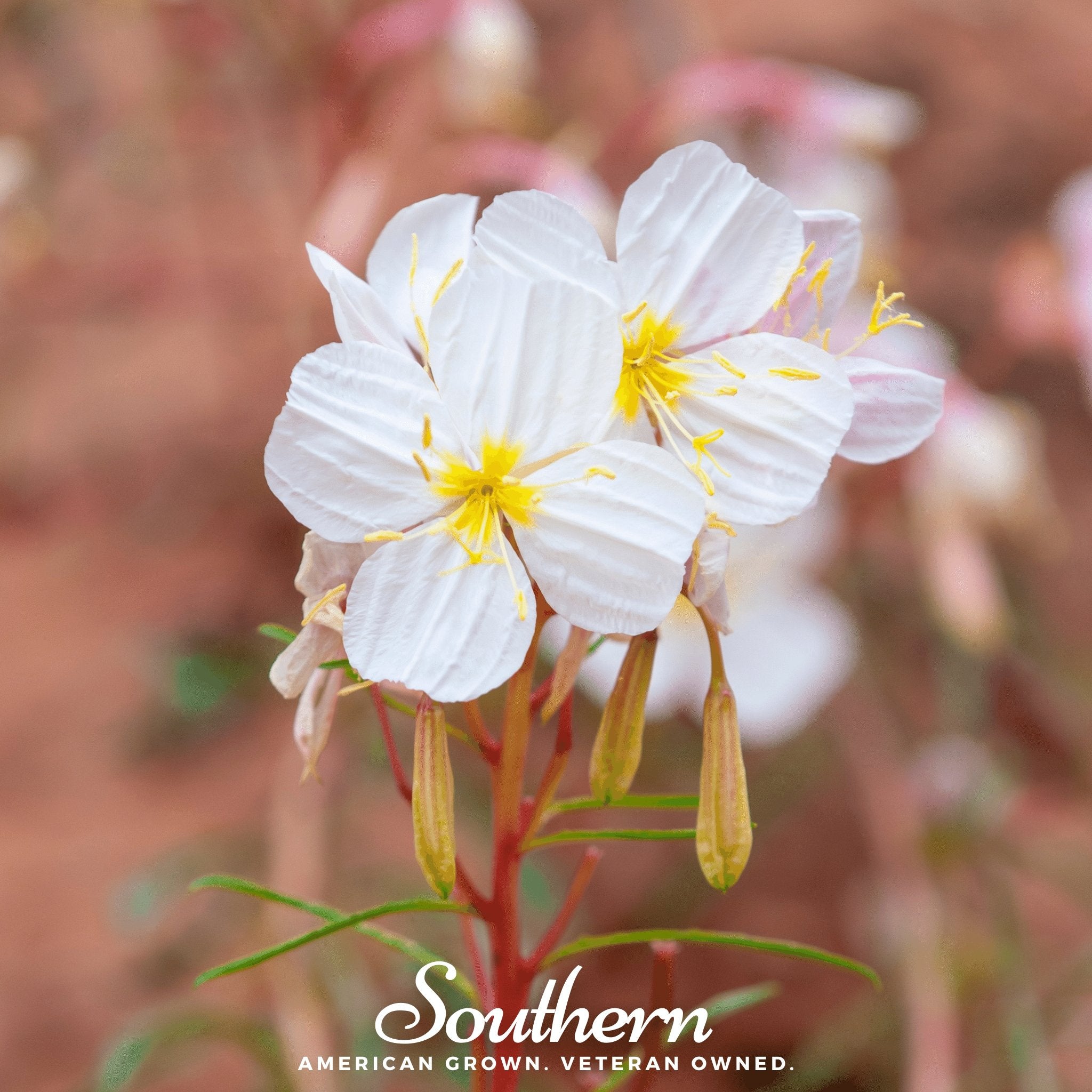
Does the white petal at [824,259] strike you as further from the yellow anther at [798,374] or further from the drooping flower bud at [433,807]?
the drooping flower bud at [433,807]

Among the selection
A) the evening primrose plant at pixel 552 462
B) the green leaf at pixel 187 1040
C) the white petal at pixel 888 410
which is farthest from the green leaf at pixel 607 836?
the green leaf at pixel 187 1040

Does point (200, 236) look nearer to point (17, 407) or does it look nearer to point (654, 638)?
point (17, 407)

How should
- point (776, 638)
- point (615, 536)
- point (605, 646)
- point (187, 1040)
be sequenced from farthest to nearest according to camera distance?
point (776, 638)
point (605, 646)
point (187, 1040)
point (615, 536)

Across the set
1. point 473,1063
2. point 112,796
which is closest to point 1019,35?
point 112,796

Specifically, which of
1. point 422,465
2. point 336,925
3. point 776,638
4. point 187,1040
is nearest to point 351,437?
point 422,465

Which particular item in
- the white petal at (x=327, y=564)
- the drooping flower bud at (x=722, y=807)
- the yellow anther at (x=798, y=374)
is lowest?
the drooping flower bud at (x=722, y=807)

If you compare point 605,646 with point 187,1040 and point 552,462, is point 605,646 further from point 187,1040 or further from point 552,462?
point 552,462

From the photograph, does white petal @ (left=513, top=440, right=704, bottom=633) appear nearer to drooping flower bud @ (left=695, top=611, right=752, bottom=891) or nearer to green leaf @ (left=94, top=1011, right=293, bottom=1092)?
drooping flower bud @ (left=695, top=611, right=752, bottom=891)
